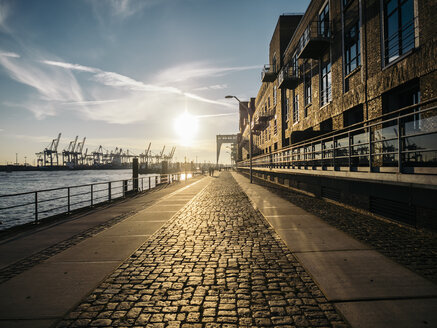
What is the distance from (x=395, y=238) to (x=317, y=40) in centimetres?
1323

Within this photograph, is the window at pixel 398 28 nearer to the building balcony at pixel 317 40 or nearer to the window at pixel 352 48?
the window at pixel 352 48

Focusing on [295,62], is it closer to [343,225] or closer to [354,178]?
[354,178]

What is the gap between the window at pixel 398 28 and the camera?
8.42m

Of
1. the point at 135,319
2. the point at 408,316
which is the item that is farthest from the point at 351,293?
the point at 135,319

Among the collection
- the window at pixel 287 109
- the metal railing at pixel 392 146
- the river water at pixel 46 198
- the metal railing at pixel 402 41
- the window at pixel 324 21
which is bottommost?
the river water at pixel 46 198

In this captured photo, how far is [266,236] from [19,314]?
4813 millimetres

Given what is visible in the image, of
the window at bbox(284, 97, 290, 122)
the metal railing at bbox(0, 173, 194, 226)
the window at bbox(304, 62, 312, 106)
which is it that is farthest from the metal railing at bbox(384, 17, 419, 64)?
the window at bbox(284, 97, 290, 122)

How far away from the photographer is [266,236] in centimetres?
605

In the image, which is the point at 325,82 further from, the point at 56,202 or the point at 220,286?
the point at 56,202

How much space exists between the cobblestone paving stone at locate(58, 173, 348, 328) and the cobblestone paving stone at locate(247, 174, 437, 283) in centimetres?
191

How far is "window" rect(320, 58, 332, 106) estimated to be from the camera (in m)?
15.2

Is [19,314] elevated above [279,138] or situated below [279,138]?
below

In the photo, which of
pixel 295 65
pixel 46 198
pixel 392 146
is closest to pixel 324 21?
pixel 295 65

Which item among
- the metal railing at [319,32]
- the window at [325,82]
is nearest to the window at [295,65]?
the metal railing at [319,32]
